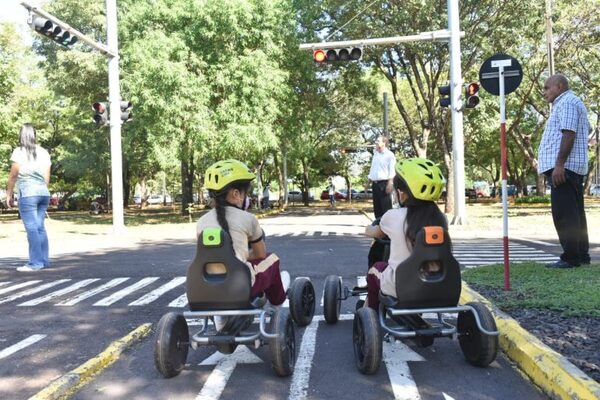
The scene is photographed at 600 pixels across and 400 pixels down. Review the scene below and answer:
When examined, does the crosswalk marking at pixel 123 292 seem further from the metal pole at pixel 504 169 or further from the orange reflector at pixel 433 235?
the metal pole at pixel 504 169

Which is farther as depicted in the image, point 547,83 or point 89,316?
point 547,83

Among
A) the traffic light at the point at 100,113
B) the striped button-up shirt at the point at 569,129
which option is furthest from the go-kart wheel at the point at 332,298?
the traffic light at the point at 100,113

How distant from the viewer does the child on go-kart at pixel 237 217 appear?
3.87m

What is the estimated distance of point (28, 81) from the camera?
114 feet

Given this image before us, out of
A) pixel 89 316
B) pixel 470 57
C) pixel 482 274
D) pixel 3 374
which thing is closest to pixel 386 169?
pixel 482 274

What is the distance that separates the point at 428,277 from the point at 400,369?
65 centimetres

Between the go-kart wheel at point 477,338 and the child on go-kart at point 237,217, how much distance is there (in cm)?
142

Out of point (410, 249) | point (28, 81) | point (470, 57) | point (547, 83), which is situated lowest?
point (410, 249)

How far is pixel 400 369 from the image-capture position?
374cm

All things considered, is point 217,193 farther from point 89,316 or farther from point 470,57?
point 470,57

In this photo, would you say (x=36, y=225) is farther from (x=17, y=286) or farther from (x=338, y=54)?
(x=338, y=54)

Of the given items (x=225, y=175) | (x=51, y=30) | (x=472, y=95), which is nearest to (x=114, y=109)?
(x=51, y=30)

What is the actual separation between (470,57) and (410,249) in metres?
19.1

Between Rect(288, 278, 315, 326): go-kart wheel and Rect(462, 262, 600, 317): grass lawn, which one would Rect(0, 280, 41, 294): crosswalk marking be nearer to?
Rect(288, 278, 315, 326): go-kart wheel
